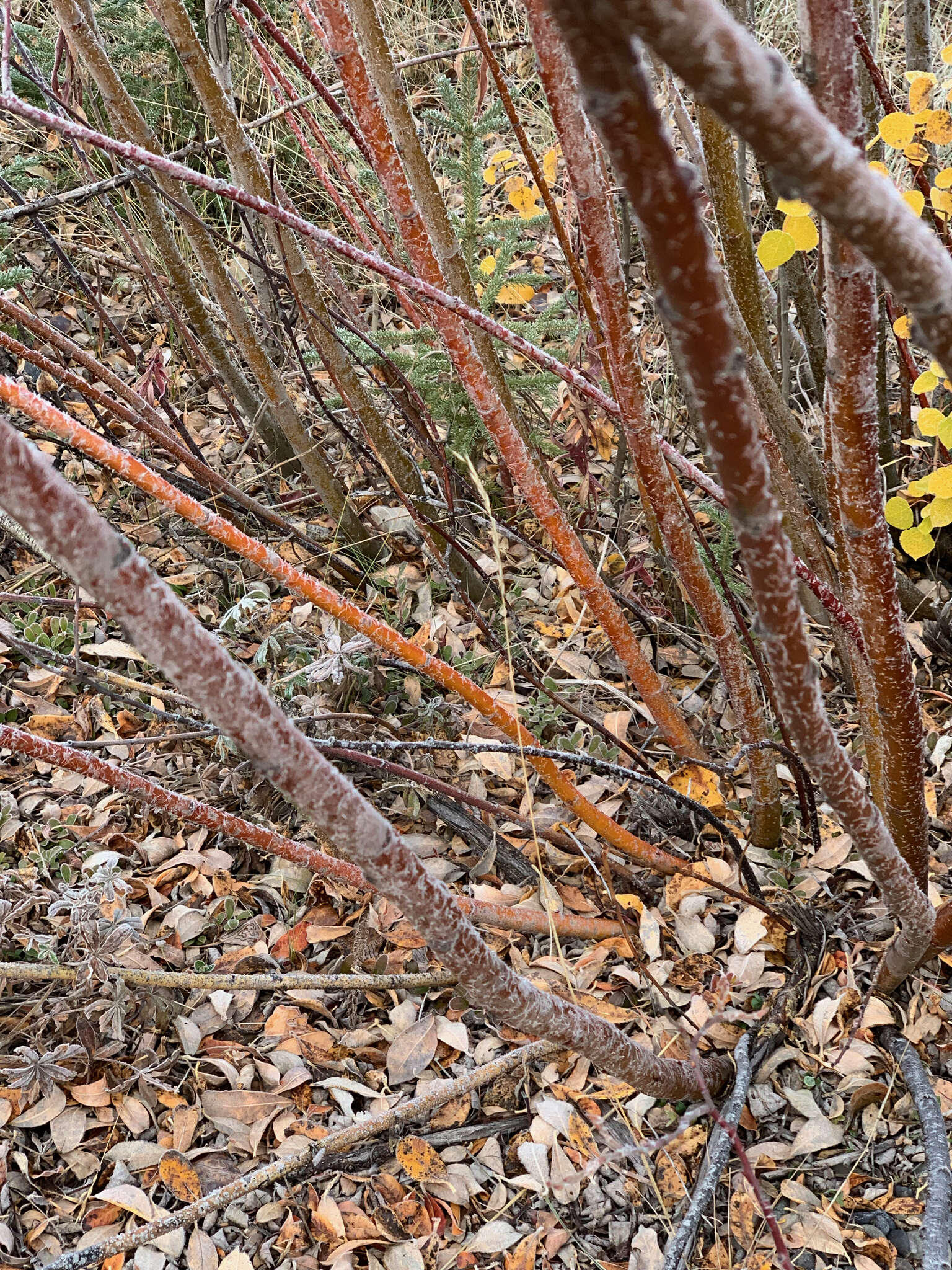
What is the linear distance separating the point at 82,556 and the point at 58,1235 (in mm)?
1401

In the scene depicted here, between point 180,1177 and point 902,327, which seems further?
point 902,327

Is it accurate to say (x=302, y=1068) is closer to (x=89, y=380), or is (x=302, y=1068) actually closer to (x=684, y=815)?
(x=684, y=815)

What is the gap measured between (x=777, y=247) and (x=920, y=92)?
508mm

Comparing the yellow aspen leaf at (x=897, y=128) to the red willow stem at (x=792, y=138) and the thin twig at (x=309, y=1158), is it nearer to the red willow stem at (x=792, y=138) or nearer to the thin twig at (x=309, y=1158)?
the red willow stem at (x=792, y=138)

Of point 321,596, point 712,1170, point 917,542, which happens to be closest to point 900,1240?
point 712,1170

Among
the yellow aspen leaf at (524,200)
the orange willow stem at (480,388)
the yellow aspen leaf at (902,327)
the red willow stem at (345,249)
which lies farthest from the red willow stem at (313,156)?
the yellow aspen leaf at (902,327)

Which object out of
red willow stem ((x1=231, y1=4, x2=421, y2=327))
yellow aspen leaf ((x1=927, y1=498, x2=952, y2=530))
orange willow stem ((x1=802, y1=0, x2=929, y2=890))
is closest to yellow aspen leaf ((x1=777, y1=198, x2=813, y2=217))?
orange willow stem ((x1=802, y1=0, x2=929, y2=890))

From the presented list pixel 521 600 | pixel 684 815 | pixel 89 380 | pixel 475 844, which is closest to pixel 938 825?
pixel 684 815

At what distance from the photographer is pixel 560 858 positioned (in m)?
1.91

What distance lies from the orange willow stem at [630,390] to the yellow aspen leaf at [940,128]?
0.53 meters

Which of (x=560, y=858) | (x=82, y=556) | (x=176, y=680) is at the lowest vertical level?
(x=560, y=858)

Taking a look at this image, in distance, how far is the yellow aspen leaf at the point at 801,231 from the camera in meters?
1.22

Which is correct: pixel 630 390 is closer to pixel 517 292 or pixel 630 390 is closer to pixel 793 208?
pixel 793 208

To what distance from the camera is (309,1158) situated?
1477mm
